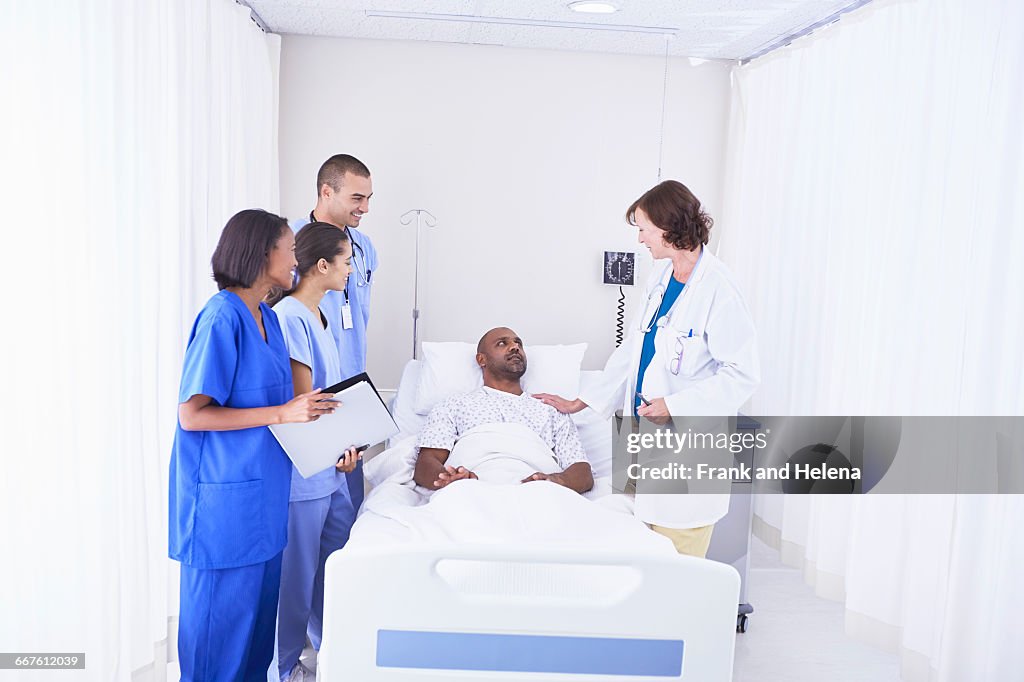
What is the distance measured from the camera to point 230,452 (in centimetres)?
187

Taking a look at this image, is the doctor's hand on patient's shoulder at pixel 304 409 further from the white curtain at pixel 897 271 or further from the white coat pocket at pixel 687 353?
the white curtain at pixel 897 271

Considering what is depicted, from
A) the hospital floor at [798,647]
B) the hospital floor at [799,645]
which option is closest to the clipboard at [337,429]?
the hospital floor at [798,647]

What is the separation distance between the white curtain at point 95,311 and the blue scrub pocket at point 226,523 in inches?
14.7

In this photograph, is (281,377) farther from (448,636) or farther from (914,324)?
(914,324)

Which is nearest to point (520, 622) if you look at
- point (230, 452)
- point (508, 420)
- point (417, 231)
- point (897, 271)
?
point (230, 452)

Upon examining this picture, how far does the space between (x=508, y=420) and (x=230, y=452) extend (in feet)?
3.98

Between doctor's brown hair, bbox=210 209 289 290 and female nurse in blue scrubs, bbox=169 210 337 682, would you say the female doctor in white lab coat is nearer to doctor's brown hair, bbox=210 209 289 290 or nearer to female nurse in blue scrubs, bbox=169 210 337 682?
female nurse in blue scrubs, bbox=169 210 337 682

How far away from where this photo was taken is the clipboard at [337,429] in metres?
1.97

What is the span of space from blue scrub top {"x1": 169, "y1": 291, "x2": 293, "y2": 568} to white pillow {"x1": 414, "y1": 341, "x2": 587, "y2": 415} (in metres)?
1.45

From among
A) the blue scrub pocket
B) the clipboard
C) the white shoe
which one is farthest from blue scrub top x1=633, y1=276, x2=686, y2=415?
the white shoe

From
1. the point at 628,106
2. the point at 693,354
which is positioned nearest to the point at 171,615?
the point at 693,354

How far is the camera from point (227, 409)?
1845mm

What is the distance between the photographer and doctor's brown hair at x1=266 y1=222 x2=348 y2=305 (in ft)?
7.43

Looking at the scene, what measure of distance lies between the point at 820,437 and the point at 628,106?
1803mm
